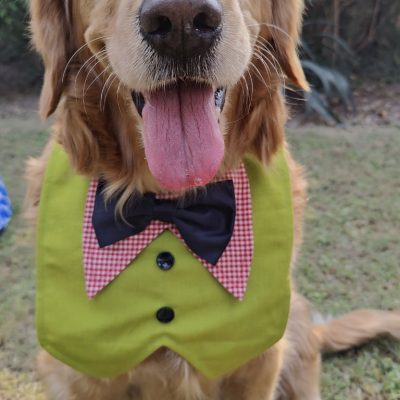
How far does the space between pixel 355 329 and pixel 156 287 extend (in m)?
1.34

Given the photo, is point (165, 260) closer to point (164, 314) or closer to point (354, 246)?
point (164, 314)

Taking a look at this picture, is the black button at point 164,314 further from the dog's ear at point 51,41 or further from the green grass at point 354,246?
the green grass at point 354,246

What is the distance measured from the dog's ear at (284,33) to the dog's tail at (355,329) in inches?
55.3

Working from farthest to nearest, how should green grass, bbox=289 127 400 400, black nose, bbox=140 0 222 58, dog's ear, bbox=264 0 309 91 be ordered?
green grass, bbox=289 127 400 400 → dog's ear, bbox=264 0 309 91 → black nose, bbox=140 0 222 58

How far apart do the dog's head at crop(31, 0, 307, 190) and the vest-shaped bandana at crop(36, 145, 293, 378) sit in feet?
0.61

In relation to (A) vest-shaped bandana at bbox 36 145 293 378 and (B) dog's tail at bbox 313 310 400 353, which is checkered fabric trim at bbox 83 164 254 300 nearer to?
(A) vest-shaped bandana at bbox 36 145 293 378

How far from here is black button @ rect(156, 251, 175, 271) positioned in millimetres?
1980

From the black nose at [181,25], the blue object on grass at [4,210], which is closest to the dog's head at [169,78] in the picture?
the black nose at [181,25]

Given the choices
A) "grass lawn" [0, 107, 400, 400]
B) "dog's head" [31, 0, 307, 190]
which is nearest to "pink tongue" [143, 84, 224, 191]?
"dog's head" [31, 0, 307, 190]

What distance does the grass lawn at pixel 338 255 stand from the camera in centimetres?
278

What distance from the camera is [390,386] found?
266 cm

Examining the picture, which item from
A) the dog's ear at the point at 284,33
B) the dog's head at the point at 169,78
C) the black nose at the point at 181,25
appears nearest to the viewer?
the black nose at the point at 181,25

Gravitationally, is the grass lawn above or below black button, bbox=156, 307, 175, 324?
below

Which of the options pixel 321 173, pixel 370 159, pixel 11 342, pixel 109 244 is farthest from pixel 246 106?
pixel 370 159
